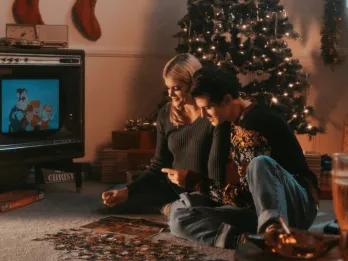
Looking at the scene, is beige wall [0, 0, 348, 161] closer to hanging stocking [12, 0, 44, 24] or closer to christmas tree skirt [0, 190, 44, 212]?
hanging stocking [12, 0, 44, 24]

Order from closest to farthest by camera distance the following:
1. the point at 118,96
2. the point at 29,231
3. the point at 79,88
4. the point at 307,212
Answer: the point at 307,212
the point at 29,231
the point at 79,88
the point at 118,96

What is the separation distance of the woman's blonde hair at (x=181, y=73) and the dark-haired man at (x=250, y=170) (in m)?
0.38

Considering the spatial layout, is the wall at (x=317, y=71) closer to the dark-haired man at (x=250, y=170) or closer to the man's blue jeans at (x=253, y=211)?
the man's blue jeans at (x=253, y=211)

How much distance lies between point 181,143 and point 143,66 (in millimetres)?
1951

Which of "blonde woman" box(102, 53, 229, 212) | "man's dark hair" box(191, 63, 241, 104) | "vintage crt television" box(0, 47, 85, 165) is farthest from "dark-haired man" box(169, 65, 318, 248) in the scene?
"vintage crt television" box(0, 47, 85, 165)

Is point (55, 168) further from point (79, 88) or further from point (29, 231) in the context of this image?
point (29, 231)

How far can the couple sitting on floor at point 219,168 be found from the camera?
8.14ft

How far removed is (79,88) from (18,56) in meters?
0.47

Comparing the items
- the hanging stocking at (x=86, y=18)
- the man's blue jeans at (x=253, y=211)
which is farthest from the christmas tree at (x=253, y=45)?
the man's blue jeans at (x=253, y=211)

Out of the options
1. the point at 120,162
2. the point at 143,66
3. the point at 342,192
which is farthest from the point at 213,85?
the point at 143,66

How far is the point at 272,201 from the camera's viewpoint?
2.33 m

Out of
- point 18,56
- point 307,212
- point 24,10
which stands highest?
point 24,10

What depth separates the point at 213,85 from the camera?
8.55ft

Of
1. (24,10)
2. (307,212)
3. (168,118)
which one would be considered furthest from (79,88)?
(307,212)
